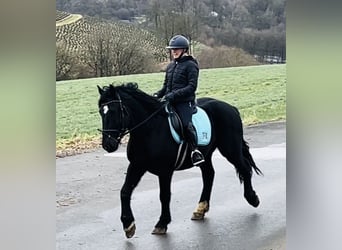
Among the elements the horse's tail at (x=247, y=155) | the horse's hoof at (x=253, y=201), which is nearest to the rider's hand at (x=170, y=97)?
the horse's tail at (x=247, y=155)

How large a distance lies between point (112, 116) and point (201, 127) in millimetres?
484

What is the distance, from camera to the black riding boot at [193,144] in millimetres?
2318

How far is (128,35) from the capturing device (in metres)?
2.81

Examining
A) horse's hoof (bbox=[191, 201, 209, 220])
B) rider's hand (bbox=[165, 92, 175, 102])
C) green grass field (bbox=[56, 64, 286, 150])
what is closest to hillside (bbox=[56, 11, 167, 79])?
green grass field (bbox=[56, 64, 286, 150])

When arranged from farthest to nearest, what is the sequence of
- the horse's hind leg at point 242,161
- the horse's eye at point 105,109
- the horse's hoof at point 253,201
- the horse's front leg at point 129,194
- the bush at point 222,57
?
the bush at point 222,57 < the horse's hoof at point 253,201 < the horse's hind leg at point 242,161 < the horse's front leg at point 129,194 < the horse's eye at point 105,109

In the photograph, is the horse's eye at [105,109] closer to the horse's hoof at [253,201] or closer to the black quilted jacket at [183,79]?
the black quilted jacket at [183,79]

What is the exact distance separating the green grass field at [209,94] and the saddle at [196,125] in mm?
228

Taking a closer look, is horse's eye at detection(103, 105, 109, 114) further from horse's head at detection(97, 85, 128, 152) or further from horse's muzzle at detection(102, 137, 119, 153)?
horse's muzzle at detection(102, 137, 119, 153)

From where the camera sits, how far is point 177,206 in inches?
105

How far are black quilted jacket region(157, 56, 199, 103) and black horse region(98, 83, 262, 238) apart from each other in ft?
0.34

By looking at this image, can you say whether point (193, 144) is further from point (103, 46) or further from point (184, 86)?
point (103, 46)

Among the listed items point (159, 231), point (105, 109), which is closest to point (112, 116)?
point (105, 109)
